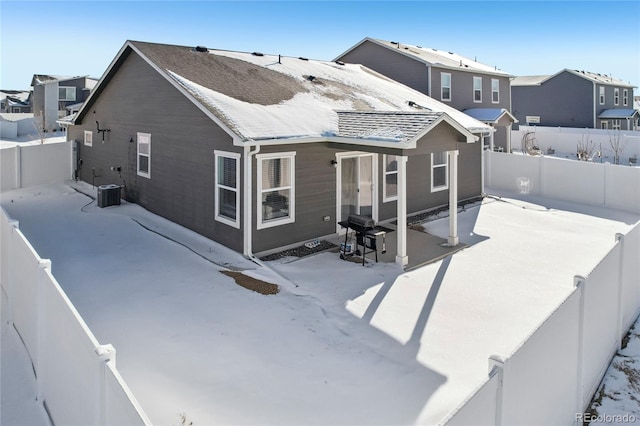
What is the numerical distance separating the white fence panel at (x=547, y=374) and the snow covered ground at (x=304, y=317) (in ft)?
3.43

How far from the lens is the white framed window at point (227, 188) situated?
35.4 ft

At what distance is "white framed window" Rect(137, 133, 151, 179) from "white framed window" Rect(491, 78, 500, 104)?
73.6 feet

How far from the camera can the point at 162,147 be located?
1379cm

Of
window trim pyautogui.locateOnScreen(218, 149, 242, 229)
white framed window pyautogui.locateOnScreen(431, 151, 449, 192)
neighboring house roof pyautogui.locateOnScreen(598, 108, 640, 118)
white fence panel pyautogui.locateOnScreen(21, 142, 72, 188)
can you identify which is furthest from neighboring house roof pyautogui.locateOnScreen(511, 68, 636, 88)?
window trim pyautogui.locateOnScreen(218, 149, 242, 229)

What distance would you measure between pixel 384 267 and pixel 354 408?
512cm

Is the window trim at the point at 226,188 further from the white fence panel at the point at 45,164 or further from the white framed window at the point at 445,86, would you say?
the white framed window at the point at 445,86

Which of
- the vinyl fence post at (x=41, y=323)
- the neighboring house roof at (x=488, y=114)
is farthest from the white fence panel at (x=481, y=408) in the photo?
the neighboring house roof at (x=488, y=114)

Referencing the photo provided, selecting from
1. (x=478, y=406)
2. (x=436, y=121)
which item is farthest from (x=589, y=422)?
(x=436, y=121)

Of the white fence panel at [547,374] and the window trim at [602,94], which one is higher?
the window trim at [602,94]

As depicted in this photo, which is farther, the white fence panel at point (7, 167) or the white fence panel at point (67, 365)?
the white fence panel at point (7, 167)

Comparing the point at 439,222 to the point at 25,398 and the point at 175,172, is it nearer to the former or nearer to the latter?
the point at 175,172

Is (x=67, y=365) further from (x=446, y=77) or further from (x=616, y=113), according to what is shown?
(x=616, y=113)

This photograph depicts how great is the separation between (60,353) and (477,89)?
91.8 ft

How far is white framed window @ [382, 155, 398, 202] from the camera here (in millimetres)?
13831
